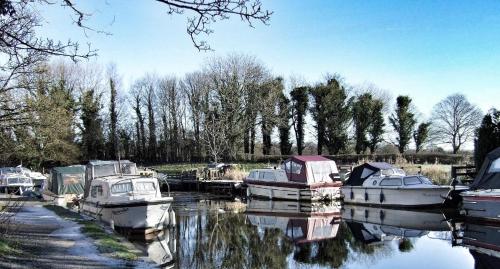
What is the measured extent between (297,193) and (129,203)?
15.6m

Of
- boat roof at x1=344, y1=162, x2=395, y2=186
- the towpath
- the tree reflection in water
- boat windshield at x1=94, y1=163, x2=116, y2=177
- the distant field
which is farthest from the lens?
the distant field

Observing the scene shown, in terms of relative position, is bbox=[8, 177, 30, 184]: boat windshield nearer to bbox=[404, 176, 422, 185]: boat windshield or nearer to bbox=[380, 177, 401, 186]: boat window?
bbox=[380, 177, 401, 186]: boat window

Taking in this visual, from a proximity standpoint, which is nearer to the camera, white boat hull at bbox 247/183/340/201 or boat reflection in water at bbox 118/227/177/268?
boat reflection in water at bbox 118/227/177/268

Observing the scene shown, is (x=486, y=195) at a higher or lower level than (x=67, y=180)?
lower

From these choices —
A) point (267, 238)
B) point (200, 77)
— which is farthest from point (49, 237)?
point (200, 77)

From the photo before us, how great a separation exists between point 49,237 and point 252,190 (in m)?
23.0

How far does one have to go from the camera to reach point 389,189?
27938mm

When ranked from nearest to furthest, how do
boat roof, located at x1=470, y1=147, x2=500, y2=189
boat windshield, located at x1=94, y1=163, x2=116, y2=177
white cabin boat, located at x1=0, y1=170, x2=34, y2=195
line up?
1. boat roof, located at x1=470, y1=147, x2=500, y2=189
2. boat windshield, located at x1=94, y1=163, x2=116, y2=177
3. white cabin boat, located at x1=0, y1=170, x2=34, y2=195

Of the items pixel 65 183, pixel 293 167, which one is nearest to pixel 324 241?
pixel 293 167

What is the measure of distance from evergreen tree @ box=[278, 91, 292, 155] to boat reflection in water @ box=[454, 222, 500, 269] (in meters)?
39.8

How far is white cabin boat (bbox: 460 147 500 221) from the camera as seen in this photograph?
19.3 m

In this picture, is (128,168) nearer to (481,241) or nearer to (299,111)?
(481,241)

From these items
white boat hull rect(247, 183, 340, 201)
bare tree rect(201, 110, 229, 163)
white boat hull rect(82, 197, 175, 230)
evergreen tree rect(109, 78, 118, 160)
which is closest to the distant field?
white boat hull rect(247, 183, 340, 201)

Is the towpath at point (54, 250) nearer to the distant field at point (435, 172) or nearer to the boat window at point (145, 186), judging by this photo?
the boat window at point (145, 186)
